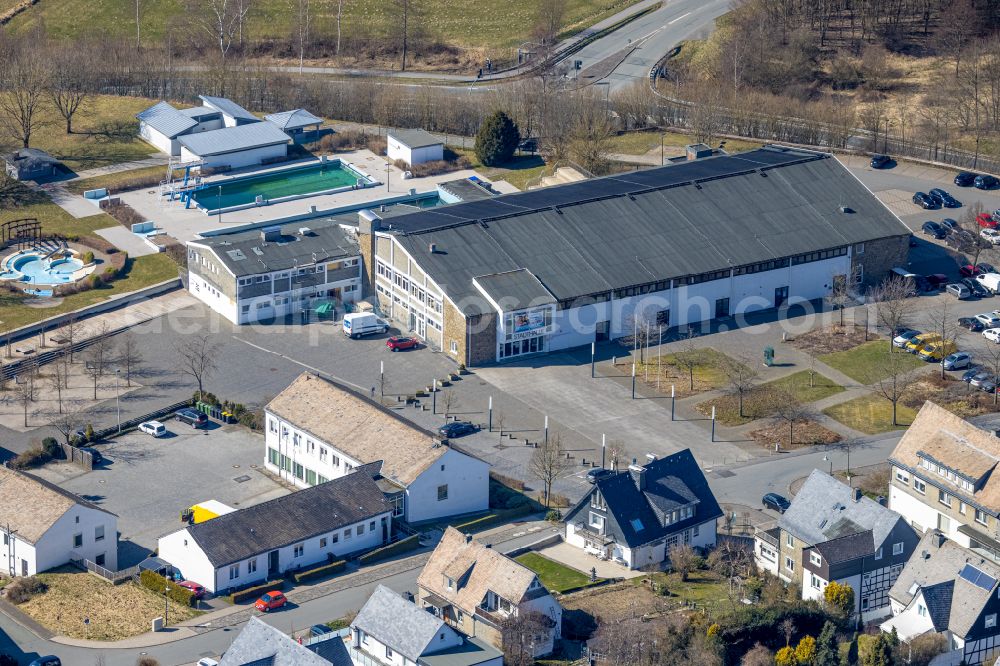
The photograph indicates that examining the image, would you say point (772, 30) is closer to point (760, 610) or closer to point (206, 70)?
point (206, 70)

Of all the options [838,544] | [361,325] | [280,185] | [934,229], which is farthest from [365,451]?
[934,229]

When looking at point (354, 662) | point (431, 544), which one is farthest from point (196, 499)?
point (354, 662)

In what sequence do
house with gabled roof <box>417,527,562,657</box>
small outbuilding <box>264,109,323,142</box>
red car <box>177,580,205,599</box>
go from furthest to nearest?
1. small outbuilding <box>264,109,323,142</box>
2. red car <box>177,580,205,599</box>
3. house with gabled roof <box>417,527,562,657</box>

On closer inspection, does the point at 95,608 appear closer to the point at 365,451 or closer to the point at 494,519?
the point at 365,451

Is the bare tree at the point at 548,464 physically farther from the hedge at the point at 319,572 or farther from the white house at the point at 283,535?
the hedge at the point at 319,572

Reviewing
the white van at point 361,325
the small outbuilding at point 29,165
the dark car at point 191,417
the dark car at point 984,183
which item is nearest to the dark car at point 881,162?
the dark car at point 984,183

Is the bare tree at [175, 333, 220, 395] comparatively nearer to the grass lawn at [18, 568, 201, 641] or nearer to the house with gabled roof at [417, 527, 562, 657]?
the grass lawn at [18, 568, 201, 641]

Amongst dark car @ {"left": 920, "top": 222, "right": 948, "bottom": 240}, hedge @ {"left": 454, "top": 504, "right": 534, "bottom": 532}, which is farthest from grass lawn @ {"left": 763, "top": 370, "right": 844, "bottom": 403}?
dark car @ {"left": 920, "top": 222, "right": 948, "bottom": 240}
